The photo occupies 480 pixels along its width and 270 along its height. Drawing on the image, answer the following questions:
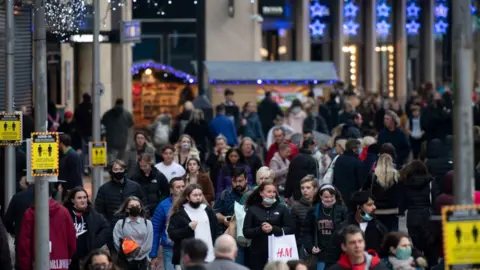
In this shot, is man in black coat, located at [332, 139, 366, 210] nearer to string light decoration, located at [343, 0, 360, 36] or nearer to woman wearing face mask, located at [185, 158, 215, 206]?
woman wearing face mask, located at [185, 158, 215, 206]

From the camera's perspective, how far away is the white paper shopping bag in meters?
16.2

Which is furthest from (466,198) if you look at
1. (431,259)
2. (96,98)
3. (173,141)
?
(173,141)

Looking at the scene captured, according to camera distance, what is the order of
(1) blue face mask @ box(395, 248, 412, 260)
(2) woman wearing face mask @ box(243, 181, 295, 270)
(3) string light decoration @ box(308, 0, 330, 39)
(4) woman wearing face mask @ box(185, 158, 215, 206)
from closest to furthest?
(1) blue face mask @ box(395, 248, 412, 260), (2) woman wearing face mask @ box(243, 181, 295, 270), (4) woman wearing face mask @ box(185, 158, 215, 206), (3) string light decoration @ box(308, 0, 330, 39)

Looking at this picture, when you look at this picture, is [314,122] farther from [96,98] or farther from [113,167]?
[113,167]

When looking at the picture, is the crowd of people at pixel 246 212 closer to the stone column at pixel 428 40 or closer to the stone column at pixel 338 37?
the stone column at pixel 338 37

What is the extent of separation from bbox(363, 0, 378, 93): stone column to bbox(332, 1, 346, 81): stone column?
1.54m

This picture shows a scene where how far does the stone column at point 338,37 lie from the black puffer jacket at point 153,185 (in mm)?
35534

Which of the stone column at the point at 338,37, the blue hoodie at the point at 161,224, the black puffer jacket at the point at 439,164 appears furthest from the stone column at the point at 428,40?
the blue hoodie at the point at 161,224

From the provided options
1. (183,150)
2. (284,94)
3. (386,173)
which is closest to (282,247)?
(386,173)

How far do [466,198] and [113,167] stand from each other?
25.9 feet

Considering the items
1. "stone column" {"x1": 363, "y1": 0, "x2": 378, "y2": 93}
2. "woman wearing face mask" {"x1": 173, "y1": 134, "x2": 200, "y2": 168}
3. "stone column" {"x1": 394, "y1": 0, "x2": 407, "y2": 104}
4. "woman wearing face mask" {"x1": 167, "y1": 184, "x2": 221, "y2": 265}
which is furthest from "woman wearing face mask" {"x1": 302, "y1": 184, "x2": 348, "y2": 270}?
"stone column" {"x1": 394, "y1": 0, "x2": 407, "y2": 104}

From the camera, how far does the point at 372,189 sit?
18.6 m

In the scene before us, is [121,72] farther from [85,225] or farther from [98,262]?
[98,262]

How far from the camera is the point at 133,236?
16375mm
